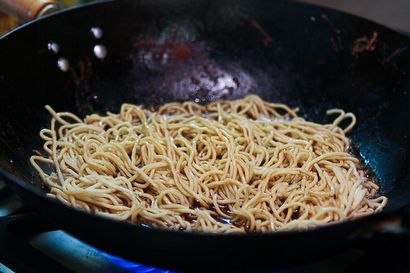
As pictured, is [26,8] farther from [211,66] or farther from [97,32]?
[211,66]

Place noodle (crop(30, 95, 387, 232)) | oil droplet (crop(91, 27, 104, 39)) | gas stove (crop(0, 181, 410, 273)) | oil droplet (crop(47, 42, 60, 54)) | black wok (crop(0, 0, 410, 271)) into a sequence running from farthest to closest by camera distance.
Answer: oil droplet (crop(91, 27, 104, 39)), oil droplet (crop(47, 42, 60, 54)), black wok (crop(0, 0, 410, 271)), noodle (crop(30, 95, 387, 232)), gas stove (crop(0, 181, 410, 273))

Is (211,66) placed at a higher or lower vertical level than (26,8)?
lower

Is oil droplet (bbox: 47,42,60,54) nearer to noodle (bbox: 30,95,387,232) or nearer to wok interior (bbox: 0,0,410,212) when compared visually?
wok interior (bbox: 0,0,410,212)

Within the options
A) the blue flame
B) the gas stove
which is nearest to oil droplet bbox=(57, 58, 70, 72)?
the gas stove

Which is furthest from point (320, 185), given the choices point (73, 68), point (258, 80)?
point (73, 68)

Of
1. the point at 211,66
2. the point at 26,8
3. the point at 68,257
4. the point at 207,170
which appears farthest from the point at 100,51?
the point at 68,257

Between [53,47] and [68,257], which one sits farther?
[53,47]

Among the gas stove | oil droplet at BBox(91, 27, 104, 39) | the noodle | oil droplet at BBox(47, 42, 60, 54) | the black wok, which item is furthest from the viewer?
oil droplet at BBox(91, 27, 104, 39)

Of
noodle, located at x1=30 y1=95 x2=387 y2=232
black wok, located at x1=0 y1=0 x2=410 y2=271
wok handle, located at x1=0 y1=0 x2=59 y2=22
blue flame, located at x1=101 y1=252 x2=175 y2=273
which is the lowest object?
blue flame, located at x1=101 y1=252 x2=175 y2=273

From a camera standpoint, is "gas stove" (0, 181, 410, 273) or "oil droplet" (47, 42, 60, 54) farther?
"oil droplet" (47, 42, 60, 54)
